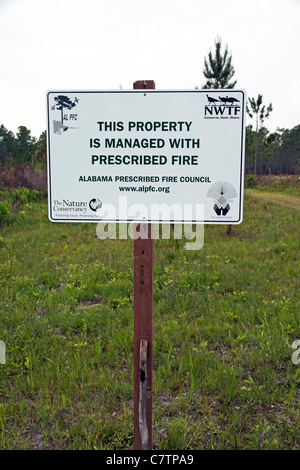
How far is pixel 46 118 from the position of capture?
1.79 meters

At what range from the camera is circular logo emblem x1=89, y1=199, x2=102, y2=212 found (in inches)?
70.9

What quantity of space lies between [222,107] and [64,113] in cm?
78

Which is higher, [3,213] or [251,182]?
[251,182]

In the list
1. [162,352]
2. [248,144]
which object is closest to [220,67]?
[248,144]

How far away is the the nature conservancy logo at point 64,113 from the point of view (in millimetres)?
1777

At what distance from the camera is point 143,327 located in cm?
180

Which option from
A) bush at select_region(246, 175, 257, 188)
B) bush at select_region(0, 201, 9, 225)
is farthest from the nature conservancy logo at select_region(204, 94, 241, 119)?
bush at select_region(246, 175, 257, 188)

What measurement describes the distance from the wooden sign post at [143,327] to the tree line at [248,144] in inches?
621

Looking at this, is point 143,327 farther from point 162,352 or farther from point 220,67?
point 220,67

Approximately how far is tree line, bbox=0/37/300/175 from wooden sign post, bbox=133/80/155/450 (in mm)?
15782

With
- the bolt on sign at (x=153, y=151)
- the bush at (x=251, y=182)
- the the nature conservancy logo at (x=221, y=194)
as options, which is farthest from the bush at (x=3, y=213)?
the bush at (x=251, y=182)

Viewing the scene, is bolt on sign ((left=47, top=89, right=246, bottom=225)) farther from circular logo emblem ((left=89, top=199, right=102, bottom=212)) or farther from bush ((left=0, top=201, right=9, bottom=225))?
bush ((left=0, top=201, right=9, bottom=225))
